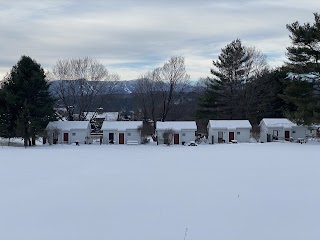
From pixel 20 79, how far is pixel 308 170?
1198 inches

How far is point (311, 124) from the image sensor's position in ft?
128

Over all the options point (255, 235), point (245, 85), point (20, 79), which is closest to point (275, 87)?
point (245, 85)

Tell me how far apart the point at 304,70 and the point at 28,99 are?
2717 centimetres

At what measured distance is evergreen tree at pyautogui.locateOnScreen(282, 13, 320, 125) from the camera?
38.6 meters

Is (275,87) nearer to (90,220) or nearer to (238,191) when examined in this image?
(238,191)

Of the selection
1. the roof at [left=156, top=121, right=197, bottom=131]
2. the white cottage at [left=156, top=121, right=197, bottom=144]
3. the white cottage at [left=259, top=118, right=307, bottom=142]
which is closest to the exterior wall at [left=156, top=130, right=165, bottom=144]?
the white cottage at [left=156, top=121, right=197, bottom=144]

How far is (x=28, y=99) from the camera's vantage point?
41.0 meters

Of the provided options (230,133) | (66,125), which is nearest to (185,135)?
(230,133)

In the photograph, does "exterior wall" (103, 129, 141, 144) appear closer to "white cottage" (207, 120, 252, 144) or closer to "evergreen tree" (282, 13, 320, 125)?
"white cottage" (207, 120, 252, 144)

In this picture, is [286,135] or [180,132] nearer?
[180,132]

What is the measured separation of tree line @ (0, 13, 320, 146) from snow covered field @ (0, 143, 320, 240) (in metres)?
20.0

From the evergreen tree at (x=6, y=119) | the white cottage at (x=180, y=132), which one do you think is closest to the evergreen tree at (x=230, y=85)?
the white cottage at (x=180, y=132)

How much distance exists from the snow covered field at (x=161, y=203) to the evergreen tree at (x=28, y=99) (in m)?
19.0

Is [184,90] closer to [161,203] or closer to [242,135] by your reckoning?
[242,135]
